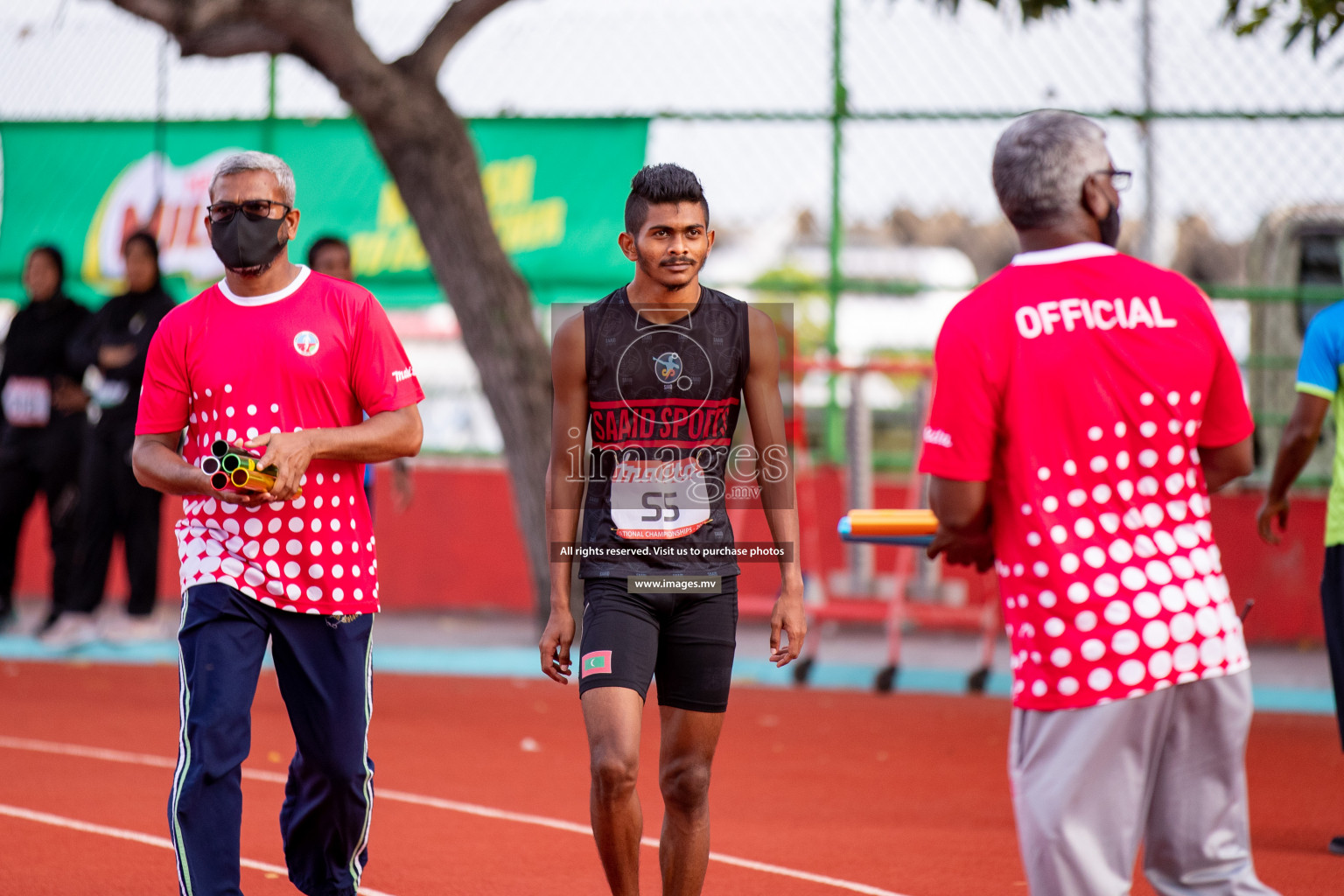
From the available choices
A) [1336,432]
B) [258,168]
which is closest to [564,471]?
[258,168]

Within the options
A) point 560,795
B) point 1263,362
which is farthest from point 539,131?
point 560,795

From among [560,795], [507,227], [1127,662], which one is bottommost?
[560,795]

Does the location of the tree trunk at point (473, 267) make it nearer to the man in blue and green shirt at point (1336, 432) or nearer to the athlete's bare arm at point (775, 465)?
the man in blue and green shirt at point (1336, 432)

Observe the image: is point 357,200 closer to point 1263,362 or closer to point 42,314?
Result: point 42,314

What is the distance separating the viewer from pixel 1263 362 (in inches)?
453

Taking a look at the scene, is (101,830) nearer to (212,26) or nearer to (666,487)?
(666,487)

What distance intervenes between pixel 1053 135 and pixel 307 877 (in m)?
2.92

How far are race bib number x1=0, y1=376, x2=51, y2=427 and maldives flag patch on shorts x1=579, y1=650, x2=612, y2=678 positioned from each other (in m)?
7.77

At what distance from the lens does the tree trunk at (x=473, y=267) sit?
10.8 meters

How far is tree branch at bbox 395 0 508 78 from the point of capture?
10.8 m

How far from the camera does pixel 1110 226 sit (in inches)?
130

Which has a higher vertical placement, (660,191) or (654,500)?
(660,191)

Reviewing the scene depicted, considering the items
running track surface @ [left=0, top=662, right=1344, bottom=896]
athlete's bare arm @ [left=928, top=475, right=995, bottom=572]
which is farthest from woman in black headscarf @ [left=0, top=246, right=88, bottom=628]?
athlete's bare arm @ [left=928, top=475, right=995, bottom=572]

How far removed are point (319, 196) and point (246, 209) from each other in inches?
334
